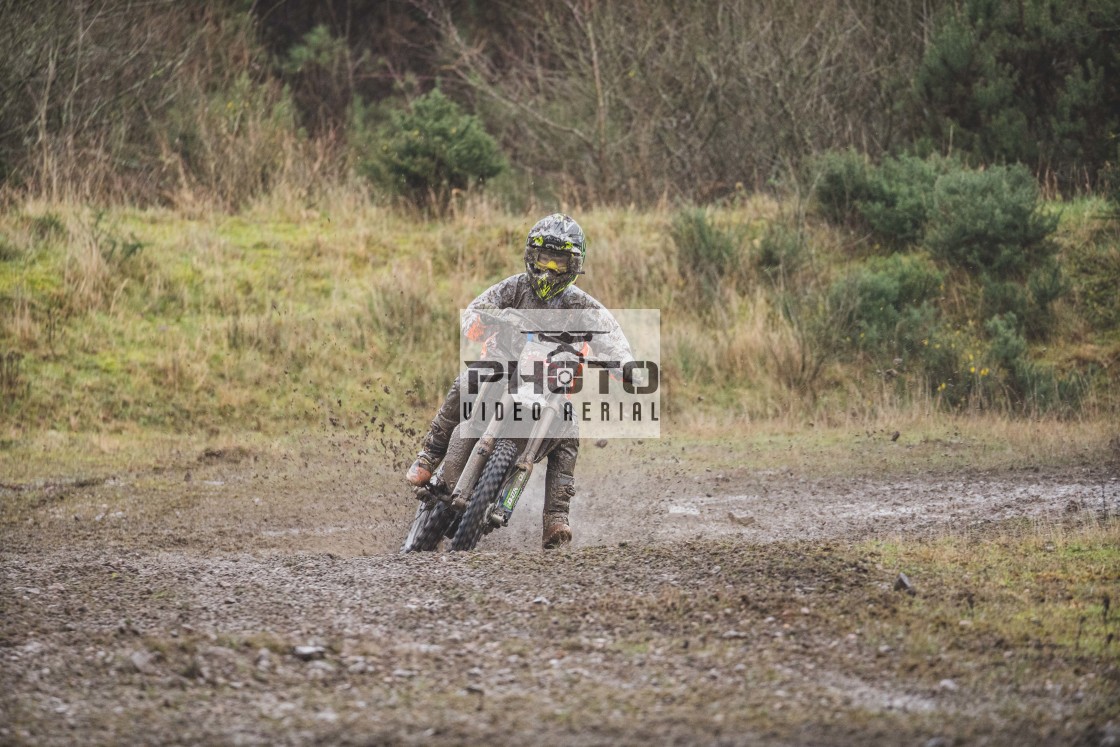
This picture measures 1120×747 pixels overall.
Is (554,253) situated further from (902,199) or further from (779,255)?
(902,199)

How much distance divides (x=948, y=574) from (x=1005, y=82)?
13.8 meters

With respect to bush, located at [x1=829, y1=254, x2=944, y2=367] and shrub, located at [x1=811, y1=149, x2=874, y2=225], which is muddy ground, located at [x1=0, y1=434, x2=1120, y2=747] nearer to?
bush, located at [x1=829, y1=254, x2=944, y2=367]

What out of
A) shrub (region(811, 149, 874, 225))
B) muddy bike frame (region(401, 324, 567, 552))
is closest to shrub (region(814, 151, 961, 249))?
shrub (region(811, 149, 874, 225))

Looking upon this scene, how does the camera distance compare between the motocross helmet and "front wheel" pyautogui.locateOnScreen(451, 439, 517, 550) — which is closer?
"front wheel" pyautogui.locateOnScreen(451, 439, 517, 550)

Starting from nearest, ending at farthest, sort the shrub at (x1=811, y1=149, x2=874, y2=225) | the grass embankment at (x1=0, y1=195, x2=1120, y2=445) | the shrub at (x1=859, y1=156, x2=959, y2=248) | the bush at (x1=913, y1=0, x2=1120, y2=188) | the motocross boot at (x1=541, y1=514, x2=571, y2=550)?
the motocross boot at (x1=541, y1=514, x2=571, y2=550) < the grass embankment at (x1=0, y1=195, x2=1120, y2=445) < the shrub at (x1=859, y1=156, x2=959, y2=248) < the shrub at (x1=811, y1=149, x2=874, y2=225) < the bush at (x1=913, y1=0, x2=1120, y2=188)

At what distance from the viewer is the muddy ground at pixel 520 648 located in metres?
4.06

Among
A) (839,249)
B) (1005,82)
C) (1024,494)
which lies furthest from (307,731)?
(1005,82)

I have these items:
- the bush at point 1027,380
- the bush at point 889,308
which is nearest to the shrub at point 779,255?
the bush at point 889,308

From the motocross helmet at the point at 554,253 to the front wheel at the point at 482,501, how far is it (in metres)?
1.21

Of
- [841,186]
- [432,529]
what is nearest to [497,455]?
[432,529]

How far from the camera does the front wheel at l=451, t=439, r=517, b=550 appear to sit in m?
7.12

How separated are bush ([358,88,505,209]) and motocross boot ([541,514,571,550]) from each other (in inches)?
424

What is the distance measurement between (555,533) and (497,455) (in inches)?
33.5

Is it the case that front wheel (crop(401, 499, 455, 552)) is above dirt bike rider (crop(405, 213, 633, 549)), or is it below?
below
